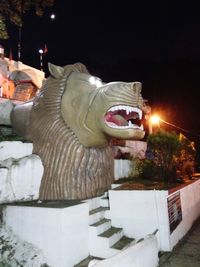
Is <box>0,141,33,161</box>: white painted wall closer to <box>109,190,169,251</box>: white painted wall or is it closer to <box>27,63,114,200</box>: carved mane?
<box>27,63,114,200</box>: carved mane

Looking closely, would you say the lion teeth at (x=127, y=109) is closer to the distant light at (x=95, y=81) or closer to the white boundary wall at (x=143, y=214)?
the distant light at (x=95, y=81)

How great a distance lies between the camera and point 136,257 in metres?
4.12

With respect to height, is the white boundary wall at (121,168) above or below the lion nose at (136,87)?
below

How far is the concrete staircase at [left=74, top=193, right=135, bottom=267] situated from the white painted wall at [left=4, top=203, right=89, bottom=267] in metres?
0.13

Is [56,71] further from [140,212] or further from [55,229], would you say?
[140,212]

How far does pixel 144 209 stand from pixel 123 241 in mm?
688

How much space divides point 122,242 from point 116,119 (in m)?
2.20

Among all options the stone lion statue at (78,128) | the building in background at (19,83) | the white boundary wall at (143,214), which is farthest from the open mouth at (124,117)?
the building in background at (19,83)

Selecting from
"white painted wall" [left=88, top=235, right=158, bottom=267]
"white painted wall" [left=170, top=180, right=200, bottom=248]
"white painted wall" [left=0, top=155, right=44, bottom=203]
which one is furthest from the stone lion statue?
"white painted wall" [left=170, top=180, right=200, bottom=248]

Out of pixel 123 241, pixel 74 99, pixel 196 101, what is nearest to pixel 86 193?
pixel 123 241

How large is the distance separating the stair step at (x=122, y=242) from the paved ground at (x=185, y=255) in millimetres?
653

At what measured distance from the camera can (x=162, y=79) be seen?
1107 inches

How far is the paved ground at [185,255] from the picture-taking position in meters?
4.74

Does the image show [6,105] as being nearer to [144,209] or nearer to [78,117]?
[78,117]
